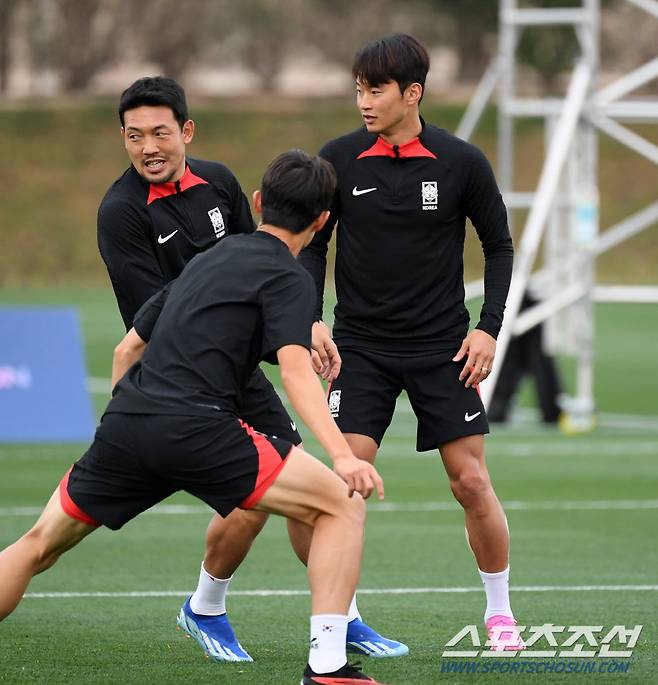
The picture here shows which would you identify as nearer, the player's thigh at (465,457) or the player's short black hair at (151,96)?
the player's short black hair at (151,96)

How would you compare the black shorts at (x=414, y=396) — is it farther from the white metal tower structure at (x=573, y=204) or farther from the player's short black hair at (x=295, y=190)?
the white metal tower structure at (x=573, y=204)

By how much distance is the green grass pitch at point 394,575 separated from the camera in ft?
20.4

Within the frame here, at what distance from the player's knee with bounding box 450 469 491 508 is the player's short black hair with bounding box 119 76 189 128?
1.81 meters

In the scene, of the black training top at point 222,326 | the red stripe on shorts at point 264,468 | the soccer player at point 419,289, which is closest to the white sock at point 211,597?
the soccer player at point 419,289

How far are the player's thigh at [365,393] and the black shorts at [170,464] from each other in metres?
1.15

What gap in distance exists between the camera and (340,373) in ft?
22.0

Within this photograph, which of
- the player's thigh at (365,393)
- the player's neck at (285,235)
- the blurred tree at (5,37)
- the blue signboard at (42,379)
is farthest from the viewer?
the blurred tree at (5,37)

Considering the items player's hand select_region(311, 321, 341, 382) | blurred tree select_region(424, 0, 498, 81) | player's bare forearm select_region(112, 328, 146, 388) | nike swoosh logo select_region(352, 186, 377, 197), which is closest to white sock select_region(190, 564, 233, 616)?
player's hand select_region(311, 321, 341, 382)

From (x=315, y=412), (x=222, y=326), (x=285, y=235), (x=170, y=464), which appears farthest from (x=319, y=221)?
(x=170, y=464)

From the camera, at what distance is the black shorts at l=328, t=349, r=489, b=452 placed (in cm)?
657

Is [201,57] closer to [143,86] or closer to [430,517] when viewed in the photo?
[430,517]

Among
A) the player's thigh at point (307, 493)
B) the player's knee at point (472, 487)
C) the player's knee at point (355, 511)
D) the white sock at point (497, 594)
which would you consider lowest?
the white sock at point (497, 594)

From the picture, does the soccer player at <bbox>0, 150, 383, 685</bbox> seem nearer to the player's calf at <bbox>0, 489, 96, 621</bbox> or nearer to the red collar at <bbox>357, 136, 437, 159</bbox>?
the player's calf at <bbox>0, 489, 96, 621</bbox>

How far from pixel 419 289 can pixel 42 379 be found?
8067 millimetres
